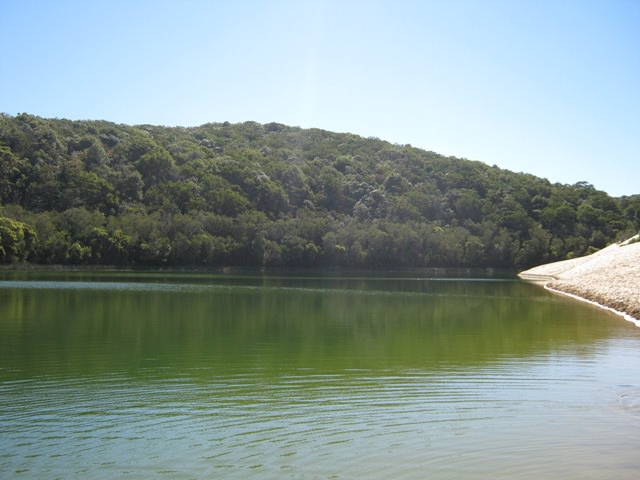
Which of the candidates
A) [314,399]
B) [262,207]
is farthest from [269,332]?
[262,207]

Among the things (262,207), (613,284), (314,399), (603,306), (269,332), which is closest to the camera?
(314,399)

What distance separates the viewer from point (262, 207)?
132m

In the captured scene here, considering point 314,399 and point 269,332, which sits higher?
point 269,332

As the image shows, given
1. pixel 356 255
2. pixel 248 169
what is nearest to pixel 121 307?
pixel 356 255

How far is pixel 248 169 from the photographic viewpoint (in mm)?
136625

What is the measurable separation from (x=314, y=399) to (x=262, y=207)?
390 feet

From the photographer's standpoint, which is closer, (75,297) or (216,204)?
(75,297)

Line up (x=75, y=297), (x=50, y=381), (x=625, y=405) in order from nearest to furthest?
(x=625, y=405)
(x=50, y=381)
(x=75, y=297)

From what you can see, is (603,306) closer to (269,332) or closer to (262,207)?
(269,332)

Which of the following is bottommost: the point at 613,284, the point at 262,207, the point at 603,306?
the point at 603,306

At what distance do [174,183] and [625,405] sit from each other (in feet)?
387

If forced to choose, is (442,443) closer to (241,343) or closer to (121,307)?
(241,343)

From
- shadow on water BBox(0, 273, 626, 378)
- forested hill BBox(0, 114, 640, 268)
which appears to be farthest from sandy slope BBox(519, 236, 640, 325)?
forested hill BBox(0, 114, 640, 268)

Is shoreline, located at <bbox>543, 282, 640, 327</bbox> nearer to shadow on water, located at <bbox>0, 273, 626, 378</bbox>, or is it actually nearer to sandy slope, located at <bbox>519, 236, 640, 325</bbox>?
sandy slope, located at <bbox>519, 236, 640, 325</bbox>
